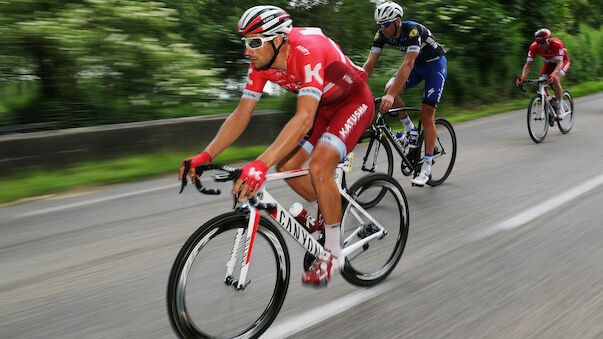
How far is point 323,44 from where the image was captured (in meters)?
3.36

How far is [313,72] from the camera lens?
3.12 metres

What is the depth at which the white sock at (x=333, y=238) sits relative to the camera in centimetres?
Result: 347

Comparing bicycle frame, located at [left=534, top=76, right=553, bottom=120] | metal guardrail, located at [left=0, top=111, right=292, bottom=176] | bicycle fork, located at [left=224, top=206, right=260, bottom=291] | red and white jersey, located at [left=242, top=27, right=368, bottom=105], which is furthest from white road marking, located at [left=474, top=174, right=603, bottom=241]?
metal guardrail, located at [left=0, top=111, right=292, bottom=176]

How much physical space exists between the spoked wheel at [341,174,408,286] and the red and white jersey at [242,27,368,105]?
2.21 ft

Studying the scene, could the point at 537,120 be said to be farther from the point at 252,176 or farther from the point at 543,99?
the point at 252,176

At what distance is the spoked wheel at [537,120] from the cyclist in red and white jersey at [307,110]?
6.52m

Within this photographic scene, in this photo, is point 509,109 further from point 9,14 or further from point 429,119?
point 9,14

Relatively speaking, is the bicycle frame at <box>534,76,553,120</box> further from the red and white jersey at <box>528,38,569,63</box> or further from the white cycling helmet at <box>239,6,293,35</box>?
the white cycling helmet at <box>239,6,293,35</box>

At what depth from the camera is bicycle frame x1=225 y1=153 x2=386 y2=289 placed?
2.94m

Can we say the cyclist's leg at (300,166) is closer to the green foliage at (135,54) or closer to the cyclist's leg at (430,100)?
the cyclist's leg at (430,100)

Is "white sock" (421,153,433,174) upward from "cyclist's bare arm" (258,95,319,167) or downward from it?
downward

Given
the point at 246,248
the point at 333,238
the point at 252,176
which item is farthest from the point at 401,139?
the point at 252,176

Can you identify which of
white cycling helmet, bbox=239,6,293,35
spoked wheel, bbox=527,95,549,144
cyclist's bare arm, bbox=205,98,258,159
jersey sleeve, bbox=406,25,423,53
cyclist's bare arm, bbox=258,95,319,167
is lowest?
spoked wheel, bbox=527,95,549,144

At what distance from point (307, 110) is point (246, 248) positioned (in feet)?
2.81
